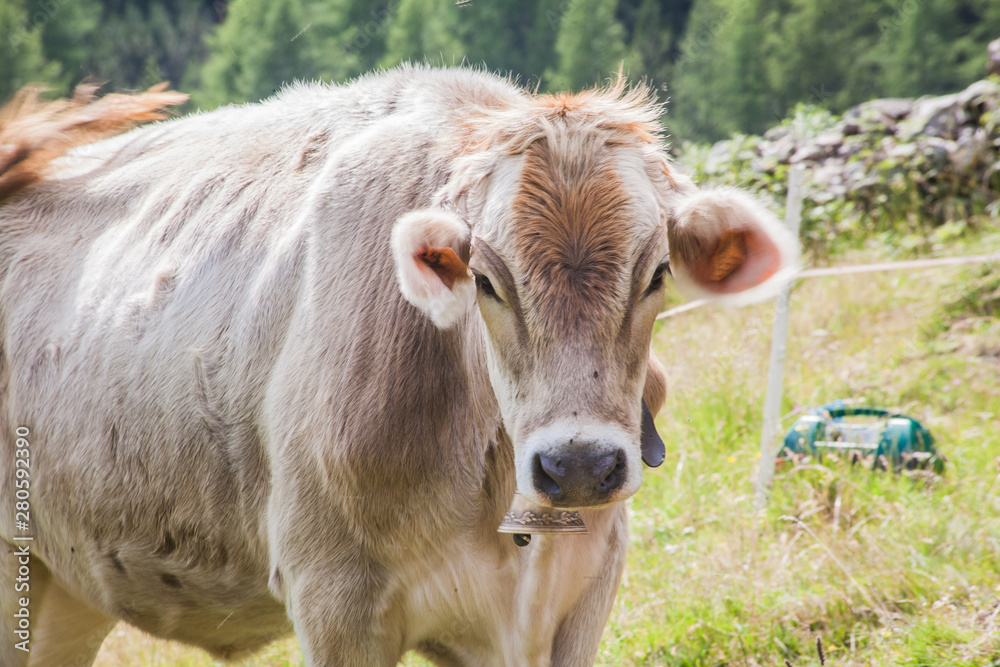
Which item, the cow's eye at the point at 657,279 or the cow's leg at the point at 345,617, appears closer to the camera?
the cow's eye at the point at 657,279

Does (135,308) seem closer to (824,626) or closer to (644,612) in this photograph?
(644,612)

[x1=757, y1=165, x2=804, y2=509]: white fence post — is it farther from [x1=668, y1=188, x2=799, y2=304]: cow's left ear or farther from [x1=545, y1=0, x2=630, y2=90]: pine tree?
[x1=545, y1=0, x2=630, y2=90]: pine tree

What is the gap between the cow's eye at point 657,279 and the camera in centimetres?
209

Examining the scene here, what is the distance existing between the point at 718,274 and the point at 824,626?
6.32 ft

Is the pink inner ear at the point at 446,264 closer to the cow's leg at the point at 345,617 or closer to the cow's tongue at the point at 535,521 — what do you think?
the cow's tongue at the point at 535,521

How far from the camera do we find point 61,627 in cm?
354

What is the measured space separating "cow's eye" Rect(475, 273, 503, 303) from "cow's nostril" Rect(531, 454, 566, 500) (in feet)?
1.26

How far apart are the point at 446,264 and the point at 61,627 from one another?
245cm

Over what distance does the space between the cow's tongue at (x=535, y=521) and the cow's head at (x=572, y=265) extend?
0.22 m

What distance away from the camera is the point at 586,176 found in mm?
2082

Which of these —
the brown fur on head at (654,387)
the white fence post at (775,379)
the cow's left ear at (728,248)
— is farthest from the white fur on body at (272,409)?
the white fence post at (775,379)

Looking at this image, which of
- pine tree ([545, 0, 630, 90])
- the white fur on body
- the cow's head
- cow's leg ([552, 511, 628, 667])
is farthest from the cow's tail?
pine tree ([545, 0, 630, 90])

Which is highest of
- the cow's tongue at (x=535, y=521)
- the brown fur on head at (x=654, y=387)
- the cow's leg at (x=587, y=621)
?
the brown fur on head at (x=654, y=387)

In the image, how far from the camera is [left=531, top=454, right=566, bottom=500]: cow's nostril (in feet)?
6.12
